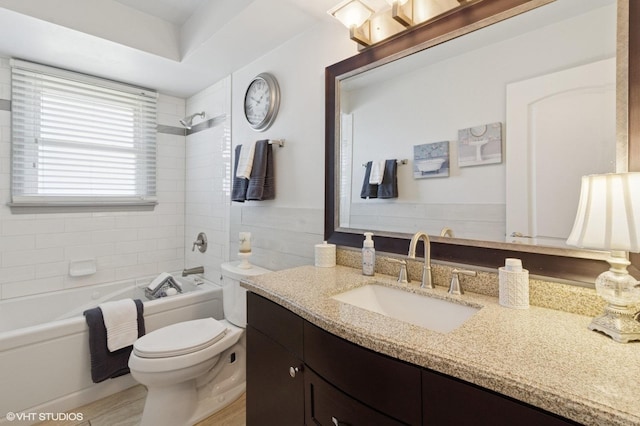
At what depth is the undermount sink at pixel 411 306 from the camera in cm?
107

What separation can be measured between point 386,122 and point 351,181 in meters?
0.34

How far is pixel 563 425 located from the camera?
0.54 m

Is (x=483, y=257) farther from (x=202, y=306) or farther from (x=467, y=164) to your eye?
(x=202, y=306)

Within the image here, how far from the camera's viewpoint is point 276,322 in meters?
1.16

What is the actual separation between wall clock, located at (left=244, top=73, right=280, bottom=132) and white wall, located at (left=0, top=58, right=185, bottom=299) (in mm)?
1249

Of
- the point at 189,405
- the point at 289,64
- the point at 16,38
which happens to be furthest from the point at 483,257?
the point at 16,38

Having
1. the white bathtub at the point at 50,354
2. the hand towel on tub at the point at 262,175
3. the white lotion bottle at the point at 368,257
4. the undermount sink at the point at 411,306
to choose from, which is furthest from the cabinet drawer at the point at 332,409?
the white bathtub at the point at 50,354

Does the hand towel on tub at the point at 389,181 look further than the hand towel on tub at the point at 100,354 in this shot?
No

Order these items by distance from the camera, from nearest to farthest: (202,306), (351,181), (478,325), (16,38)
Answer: (478,325) → (351,181) → (16,38) → (202,306)

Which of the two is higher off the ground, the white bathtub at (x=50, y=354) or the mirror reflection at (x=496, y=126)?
the mirror reflection at (x=496, y=126)

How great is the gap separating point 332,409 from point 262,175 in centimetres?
146

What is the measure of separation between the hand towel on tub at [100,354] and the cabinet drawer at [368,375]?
1616mm

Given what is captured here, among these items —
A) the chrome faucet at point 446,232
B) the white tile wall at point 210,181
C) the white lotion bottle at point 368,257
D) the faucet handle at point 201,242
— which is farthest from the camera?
the faucet handle at point 201,242

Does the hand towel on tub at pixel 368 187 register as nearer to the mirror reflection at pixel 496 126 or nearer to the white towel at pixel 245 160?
the mirror reflection at pixel 496 126
